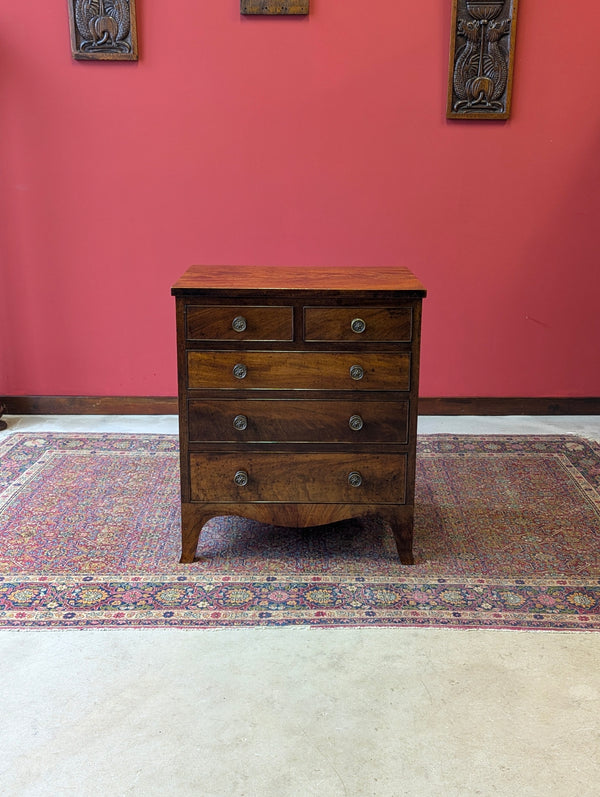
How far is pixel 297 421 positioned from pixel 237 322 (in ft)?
1.20

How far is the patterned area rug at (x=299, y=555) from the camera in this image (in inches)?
95.0

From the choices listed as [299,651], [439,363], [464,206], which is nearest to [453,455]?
[439,363]

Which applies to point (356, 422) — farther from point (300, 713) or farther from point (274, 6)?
point (274, 6)

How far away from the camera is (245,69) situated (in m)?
3.84

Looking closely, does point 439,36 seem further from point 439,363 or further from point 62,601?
point 62,601

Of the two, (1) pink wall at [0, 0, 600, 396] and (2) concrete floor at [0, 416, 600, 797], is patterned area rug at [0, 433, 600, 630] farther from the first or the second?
(1) pink wall at [0, 0, 600, 396]

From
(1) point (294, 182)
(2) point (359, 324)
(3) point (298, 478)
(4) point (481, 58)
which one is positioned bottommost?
(3) point (298, 478)

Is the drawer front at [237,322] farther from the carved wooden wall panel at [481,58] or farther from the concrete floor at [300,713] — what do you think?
the carved wooden wall panel at [481,58]

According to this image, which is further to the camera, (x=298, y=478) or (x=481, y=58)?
(x=481, y=58)

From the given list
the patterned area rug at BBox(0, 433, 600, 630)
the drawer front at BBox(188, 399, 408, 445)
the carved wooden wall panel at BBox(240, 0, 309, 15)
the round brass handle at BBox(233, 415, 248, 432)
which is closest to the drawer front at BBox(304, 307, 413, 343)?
the drawer front at BBox(188, 399, 408, 445)

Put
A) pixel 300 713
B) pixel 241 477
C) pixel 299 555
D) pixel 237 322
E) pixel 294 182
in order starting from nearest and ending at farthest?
pixel 300 713
pixel 237 322
pixel 241 477
pixel 299 555
pixel 294 182

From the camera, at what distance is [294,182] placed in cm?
397

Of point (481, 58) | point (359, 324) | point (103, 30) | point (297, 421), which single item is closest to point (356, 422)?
point (297, 421)

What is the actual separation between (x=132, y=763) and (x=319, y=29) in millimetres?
3215
